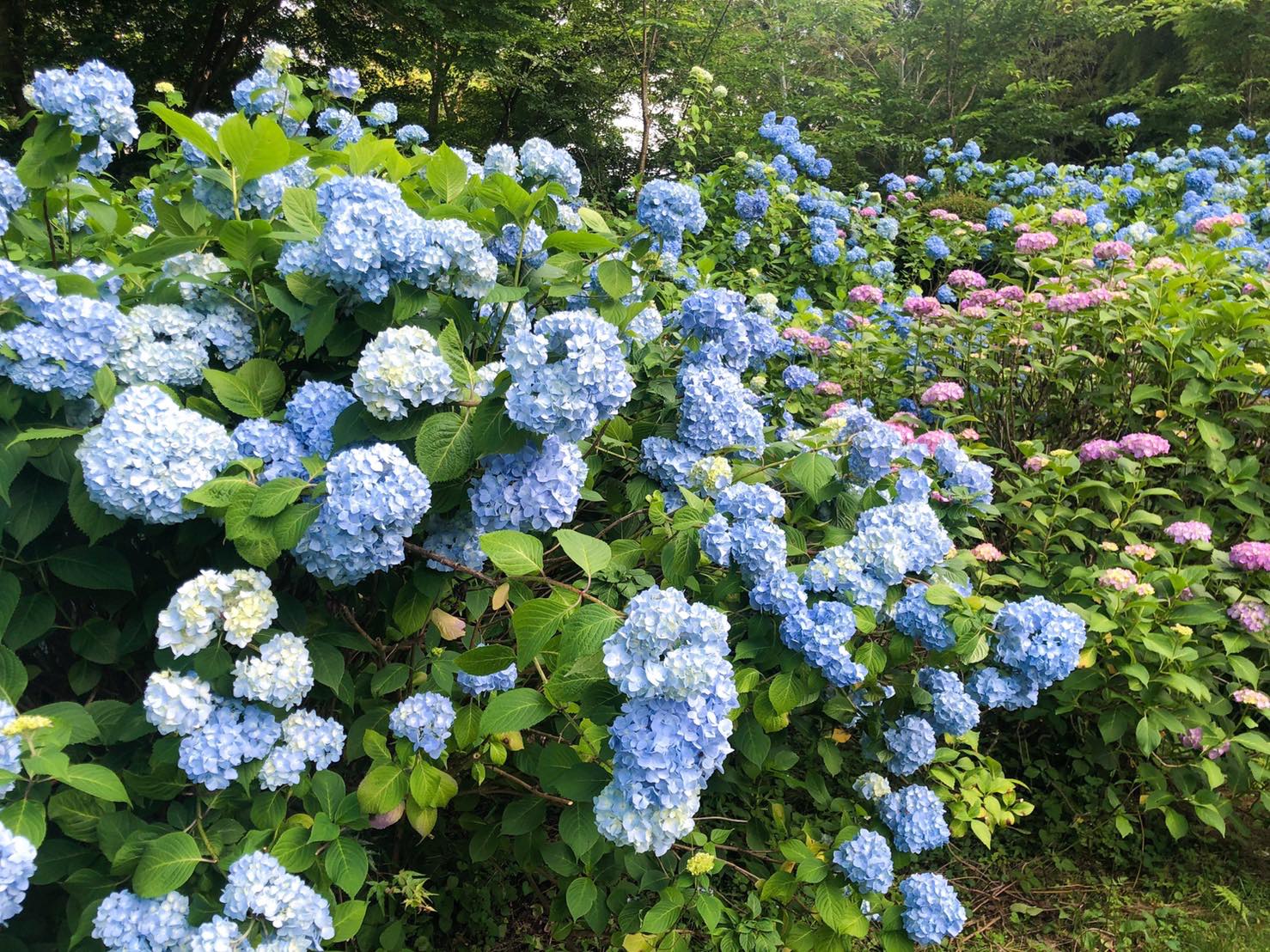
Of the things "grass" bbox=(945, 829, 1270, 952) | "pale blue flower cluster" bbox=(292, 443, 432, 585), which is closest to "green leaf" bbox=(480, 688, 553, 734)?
"pale blue flower cluster" bbox=(292, 443, 432, 585)

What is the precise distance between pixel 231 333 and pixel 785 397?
2.36 meters

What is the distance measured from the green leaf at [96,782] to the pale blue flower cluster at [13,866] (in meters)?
0.10

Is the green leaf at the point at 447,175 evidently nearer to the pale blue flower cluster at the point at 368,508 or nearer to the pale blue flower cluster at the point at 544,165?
the pale blue flower cluster at the point at 544,165

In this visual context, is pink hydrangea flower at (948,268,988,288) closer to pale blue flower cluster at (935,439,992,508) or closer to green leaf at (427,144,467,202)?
pale blue flower cluster at (935,439,992,508)

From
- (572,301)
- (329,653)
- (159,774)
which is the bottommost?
(159,774)

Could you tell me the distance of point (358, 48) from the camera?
1053 centimetres

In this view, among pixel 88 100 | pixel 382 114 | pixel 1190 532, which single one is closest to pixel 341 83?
pixel 382 114

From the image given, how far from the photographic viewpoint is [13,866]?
116 centimetres

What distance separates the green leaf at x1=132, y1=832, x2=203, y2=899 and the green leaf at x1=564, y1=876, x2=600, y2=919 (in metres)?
0.81

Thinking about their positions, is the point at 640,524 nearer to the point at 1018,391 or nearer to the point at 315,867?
the point at 315,867

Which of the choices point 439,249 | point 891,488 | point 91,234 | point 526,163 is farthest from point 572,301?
point 91,234

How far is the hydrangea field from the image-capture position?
1362mm

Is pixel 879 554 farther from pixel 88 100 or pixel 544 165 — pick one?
pixel 88 100

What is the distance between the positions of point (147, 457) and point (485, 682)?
82cm
